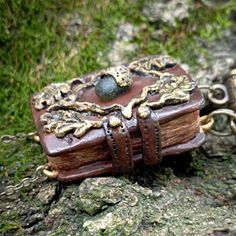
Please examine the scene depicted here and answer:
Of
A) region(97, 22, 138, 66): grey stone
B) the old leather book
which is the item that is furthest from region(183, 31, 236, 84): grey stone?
the old leather book

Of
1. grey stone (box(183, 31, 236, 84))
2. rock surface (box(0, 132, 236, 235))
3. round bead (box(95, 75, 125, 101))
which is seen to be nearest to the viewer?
rock surface (box(0, 132, 236, 235))

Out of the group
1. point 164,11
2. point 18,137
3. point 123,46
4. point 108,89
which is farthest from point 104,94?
point 164,11

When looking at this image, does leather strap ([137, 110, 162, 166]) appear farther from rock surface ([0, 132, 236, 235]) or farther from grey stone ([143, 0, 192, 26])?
grey stone ([143, 0, 192, 26])

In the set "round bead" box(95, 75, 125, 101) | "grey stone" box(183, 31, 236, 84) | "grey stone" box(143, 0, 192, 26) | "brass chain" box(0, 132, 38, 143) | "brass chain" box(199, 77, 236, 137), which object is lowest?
"brass chain" box(199, 77, 236, 137)

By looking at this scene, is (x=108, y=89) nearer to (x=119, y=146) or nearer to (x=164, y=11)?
(x=119, y=146)

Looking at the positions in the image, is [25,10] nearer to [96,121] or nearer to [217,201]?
[96,121]

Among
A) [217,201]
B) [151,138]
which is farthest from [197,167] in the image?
[151,138]

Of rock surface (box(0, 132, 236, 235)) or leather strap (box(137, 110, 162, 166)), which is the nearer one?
rock surface (box(0, 132, 236, 235))

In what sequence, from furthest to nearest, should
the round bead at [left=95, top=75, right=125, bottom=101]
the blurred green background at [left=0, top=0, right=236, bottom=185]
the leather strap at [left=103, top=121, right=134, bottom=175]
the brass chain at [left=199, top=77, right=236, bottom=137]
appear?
the blurred green background at [left=0, top=0, right=236, bottom=185]
the brass chain at [left=199, top=77, right=236, bottom=137]
the round bead at [left=95, top=75, right=125, bottom=101]
the leather strap at [left=103, top=121, right=134, bottom=175]
